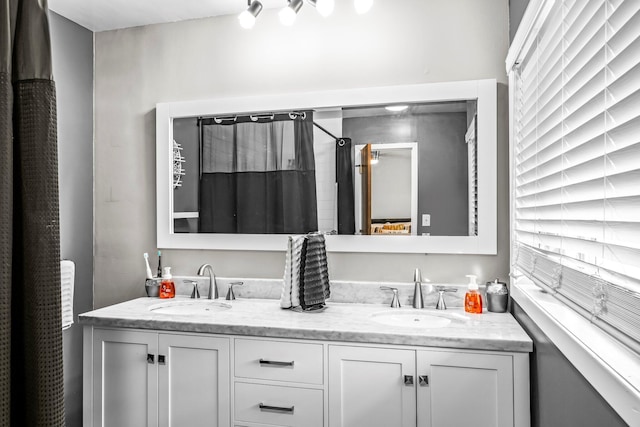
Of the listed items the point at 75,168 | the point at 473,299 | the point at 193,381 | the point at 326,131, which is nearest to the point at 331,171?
the point at 326,131

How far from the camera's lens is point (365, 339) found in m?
1.78

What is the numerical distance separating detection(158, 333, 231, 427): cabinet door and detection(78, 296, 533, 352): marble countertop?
69 mm

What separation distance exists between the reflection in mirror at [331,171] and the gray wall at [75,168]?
58 cm

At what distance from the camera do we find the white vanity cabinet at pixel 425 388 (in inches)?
66.3

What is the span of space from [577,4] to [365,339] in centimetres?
129

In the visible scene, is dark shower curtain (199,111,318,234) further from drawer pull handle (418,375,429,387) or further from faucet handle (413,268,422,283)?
drawer pull handle (418,375,429,387)

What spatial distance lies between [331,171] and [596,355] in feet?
5.14

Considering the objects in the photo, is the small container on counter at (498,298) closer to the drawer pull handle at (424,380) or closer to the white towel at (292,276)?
the drawer pull handle at (424,380)

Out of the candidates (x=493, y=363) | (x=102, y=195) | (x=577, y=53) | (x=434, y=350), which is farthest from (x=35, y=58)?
(x=102, y=195)

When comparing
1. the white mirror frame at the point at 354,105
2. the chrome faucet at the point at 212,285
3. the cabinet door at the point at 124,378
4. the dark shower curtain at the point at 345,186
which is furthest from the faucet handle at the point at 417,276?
the cabinet door at the point at 124,378

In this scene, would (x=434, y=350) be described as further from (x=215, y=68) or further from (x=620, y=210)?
(x=215, y=68)

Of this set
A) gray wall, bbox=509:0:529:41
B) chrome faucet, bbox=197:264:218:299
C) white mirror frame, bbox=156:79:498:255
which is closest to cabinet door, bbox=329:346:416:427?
white mirror frame, bbox=156:79:498:255

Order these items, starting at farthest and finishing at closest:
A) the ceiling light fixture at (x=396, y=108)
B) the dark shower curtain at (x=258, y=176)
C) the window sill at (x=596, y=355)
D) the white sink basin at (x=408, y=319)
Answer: the dark shower curtain at (x=258, y=176) < the ceiling light fixture at (x=396, y=108) < the white sink basin at (x=408, y=319) < the window sill at (x=596, y=355)

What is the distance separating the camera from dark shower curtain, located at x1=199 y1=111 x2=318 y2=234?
2.43m
